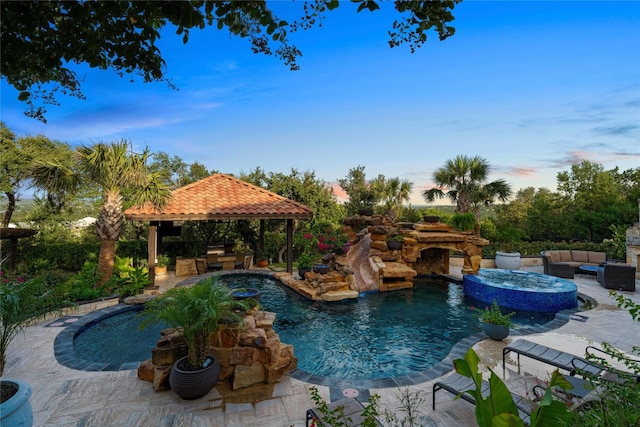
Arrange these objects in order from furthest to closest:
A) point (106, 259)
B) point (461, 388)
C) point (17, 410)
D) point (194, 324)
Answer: point (106, 259), point (194, 324), point (461, 388), point (17, 410)

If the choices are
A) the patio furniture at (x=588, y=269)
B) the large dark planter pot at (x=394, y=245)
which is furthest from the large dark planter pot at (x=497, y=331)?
the patio furniture at (x=588, y=269)

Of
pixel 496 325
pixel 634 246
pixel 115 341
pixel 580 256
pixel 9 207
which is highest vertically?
pixel 9 207

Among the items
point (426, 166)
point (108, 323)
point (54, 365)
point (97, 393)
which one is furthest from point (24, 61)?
point (426, 166)

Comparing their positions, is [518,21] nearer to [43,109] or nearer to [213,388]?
[43,109]

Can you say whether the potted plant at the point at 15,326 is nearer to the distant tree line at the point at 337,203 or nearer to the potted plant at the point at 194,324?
the potted plant at the point at 194,324

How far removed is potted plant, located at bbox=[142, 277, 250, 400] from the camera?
14.5ft

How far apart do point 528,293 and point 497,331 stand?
4.47 metres

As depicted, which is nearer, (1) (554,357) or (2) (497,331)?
(1) (554,357)

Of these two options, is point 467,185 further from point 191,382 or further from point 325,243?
point 191,382

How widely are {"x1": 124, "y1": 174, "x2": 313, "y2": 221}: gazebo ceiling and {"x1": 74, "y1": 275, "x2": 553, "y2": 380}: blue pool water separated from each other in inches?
137

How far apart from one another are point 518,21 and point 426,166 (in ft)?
46.8

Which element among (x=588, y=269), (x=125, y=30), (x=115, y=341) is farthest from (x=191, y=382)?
(x=588, y=269)

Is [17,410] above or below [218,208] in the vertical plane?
below

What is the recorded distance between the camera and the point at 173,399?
4.57 m
